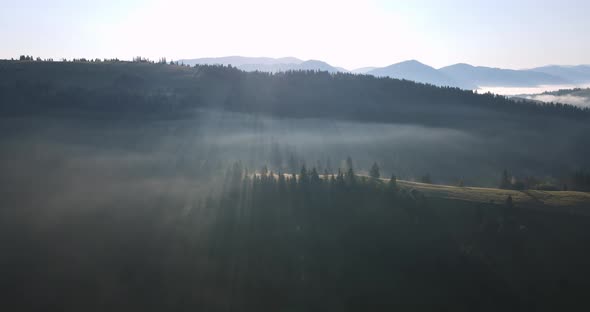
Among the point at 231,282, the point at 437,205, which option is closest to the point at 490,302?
the point at 437,205

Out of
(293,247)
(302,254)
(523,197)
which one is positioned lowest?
(302,254)

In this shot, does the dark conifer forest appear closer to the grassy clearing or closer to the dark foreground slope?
the dark foreground slope

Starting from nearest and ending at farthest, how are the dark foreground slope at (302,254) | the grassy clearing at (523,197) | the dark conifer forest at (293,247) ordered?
the dark foreground slope at (302,254) < the dark conifer forest at (293,247) < the grassy clearing at (523,197)

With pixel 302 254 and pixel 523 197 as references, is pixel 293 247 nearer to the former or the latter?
pixel 302 254

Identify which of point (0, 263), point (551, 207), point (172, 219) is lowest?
point (0, 263)

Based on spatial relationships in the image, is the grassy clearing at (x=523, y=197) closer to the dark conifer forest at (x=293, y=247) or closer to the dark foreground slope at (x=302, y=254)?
the dark conifer forest at (x=293, y=247)

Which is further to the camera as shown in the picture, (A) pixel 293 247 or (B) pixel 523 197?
(B) pixel 523 197

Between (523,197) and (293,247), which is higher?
(523,197)

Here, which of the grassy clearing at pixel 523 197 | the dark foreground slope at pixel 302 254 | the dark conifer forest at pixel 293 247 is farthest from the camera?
the grassy clearing at pixel 523 197

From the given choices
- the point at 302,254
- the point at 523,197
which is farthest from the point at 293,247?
the point at 523,197

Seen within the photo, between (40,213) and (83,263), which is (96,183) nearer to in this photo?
(40,213)

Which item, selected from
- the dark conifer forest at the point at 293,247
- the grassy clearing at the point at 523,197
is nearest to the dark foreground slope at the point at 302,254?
the dark conifer forest at the point at 293,247
